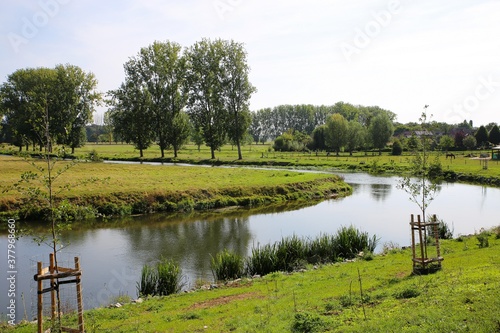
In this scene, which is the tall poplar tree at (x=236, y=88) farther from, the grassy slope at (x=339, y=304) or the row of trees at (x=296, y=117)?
the row of trees at (x=296, y=117)

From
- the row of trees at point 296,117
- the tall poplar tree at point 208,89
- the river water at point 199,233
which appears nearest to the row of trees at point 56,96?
the tall poplar tree at point 208,89

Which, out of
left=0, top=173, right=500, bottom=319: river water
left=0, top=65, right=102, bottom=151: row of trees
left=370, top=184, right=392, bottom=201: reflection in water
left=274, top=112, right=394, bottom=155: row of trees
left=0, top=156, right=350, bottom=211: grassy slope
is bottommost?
left=0, top=173, right=500, bottom=319: river water

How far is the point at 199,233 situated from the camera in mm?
26672

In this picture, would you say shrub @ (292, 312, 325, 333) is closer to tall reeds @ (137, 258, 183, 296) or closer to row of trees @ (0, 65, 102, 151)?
tall reeds @ (137, 258, 183, 296)

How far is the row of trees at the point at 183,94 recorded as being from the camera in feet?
244

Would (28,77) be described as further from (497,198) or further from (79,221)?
(497,198)

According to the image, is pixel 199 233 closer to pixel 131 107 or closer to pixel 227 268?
pixel 227 268

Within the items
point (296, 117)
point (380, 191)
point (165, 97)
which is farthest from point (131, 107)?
point (296, 117)

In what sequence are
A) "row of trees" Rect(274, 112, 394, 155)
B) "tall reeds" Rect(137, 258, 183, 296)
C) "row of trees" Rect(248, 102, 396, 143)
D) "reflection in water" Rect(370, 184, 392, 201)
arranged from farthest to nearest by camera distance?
"row of trees" Rect(248, 102, 396, 143)
"row of trees" Rect(274, 112, 394, 155)
"reflection in water" Rect(370, 184, 392, 201)
"tall reeds" Rect(137, 258, 183, 296)

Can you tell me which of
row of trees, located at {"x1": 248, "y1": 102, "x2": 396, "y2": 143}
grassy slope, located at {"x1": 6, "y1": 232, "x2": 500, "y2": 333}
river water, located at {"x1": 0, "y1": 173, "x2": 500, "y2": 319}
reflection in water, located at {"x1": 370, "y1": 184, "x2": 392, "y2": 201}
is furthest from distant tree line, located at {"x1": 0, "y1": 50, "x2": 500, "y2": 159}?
row of trees, located at {"x1": 248, "y1": 102, "x2": 396, "y2": 143}

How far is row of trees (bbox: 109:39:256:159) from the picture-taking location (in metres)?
74.5

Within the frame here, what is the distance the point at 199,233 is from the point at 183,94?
188 feet

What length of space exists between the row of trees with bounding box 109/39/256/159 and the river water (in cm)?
3915

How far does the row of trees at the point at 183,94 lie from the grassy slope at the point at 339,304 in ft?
200
